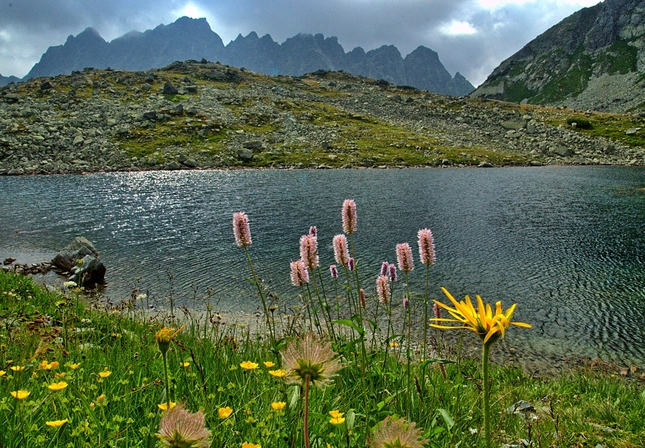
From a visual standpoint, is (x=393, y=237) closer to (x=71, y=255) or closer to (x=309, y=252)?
(x=71, y=255)

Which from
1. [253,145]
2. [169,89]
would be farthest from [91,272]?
[169,89]

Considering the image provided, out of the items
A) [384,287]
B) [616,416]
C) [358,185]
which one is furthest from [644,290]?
[358,185]

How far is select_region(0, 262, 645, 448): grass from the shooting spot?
9.67 feet

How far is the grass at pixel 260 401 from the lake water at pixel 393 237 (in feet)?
23.5

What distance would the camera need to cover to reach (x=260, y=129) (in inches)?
3952

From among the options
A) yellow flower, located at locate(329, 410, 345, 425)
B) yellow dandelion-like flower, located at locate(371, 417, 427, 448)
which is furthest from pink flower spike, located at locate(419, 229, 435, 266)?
yellow dandelion-like flower, located at locate(371, 417, 427, 448)

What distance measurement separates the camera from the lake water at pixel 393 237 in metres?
16.0

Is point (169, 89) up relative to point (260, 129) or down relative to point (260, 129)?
up

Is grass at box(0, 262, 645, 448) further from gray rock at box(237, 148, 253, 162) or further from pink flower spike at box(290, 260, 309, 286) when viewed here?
Answer: gray rock at box(237, 148, 253, 162)

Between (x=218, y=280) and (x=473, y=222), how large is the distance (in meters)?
21.1

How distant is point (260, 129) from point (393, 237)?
80693 mm

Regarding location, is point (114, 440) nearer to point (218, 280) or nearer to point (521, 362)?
point (521, 362)

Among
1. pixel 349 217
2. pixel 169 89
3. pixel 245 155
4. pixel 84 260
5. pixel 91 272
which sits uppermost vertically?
pixel 169 89

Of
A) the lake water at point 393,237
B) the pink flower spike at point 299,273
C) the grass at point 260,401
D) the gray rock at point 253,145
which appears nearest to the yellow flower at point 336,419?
the grass at point 260,401
